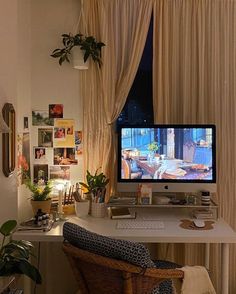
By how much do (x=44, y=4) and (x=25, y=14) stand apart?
0.20 metres

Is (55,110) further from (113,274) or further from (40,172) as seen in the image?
(113,274)

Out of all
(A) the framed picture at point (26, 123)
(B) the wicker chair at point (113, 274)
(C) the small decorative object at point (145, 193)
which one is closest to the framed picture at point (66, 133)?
(A) the framed picture at point (26, 123)

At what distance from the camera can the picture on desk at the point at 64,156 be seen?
122 inches

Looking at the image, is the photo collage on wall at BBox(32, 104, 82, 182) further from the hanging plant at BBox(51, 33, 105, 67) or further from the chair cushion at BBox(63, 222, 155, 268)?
the chair cushion at BBox(63, 222, 155, 268)

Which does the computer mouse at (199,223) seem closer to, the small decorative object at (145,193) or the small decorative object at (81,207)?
the small decorative object at (145,193)

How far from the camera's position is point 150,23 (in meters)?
3.07

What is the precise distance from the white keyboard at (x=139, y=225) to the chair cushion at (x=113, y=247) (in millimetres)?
569

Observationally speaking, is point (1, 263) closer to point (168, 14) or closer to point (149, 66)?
point (149, 66)

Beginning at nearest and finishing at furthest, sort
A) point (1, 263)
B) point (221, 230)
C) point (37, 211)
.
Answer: point (1, 263), point (221, 230), point (37, 211)

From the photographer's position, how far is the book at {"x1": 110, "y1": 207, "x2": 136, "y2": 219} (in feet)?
9.05

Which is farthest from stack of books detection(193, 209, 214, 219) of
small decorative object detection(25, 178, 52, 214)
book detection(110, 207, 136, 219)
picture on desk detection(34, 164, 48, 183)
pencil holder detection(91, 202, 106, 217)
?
picture on desk detection(34, 164, 48, 183)

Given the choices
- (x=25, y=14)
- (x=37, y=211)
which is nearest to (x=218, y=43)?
(x=25, y=14)

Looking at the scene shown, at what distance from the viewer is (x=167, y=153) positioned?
9.23 ft

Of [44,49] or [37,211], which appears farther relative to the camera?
[44,49]
